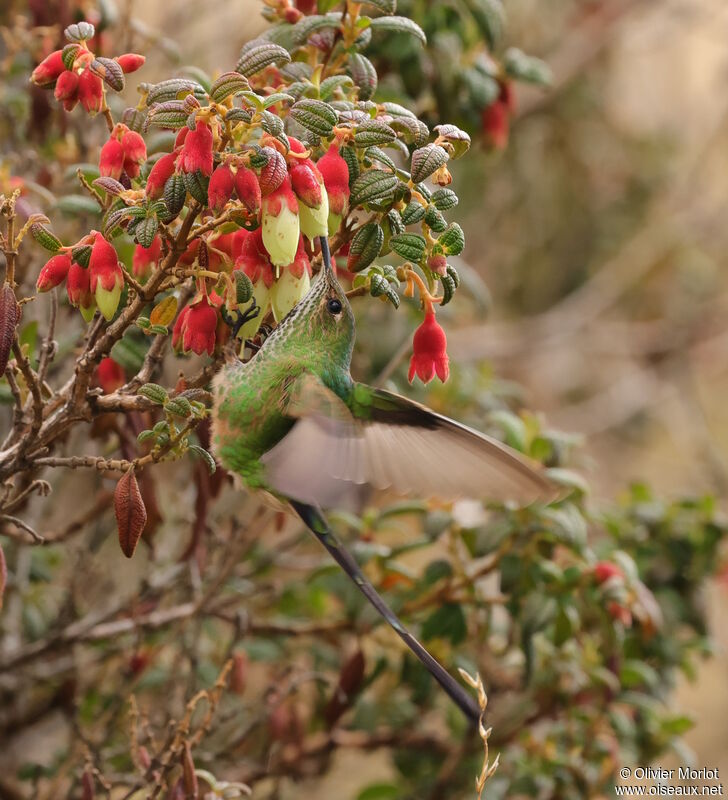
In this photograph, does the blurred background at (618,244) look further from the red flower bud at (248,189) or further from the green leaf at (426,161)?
the red flower bud at (248,189)

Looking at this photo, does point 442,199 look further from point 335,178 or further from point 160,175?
point 160,175

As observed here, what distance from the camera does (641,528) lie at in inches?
86.7

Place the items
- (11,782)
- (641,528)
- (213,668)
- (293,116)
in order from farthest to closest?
(641,528), (213,668), (11,782), (293,116)

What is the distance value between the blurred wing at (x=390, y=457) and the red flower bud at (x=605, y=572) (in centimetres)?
75

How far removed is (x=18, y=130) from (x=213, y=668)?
3.77 ft

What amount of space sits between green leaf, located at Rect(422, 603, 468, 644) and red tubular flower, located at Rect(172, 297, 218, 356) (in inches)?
35.9

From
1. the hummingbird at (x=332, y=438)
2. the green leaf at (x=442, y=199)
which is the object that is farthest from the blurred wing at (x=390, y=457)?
the green leaf at (x=442, y=199)

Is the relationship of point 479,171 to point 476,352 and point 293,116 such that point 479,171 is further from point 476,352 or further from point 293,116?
point 293,116

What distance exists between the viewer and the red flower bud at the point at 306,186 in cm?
102

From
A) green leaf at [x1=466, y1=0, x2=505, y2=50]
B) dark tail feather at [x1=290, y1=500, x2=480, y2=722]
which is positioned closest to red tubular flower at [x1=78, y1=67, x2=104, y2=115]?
dark tail feather at [x1=290, y1=500, x2=480, y2=722]

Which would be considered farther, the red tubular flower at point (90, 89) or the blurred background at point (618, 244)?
the blurred background at point (618, 244)

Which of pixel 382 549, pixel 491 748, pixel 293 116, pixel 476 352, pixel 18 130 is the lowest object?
pixel 476 352

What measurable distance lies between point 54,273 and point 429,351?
431 mm

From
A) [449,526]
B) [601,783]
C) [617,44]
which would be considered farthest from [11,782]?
[617,44]
